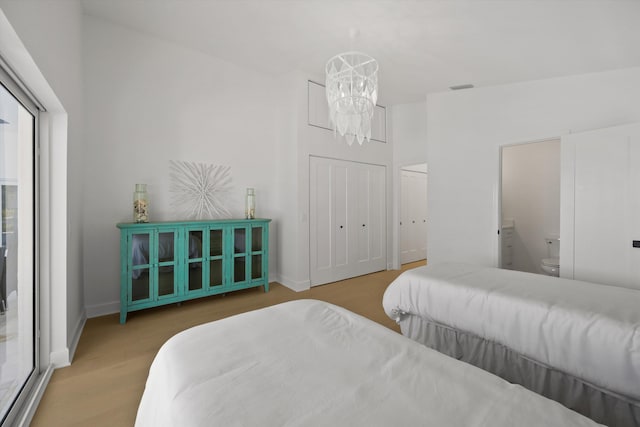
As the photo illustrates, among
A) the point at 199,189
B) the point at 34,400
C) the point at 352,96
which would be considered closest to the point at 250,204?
the point at 199,189

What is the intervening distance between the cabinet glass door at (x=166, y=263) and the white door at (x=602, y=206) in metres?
4.25

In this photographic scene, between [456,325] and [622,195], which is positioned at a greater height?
[622,195]

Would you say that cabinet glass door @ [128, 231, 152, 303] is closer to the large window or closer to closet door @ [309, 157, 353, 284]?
the large window

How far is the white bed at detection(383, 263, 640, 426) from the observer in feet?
4.43

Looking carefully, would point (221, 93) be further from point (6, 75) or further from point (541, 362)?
point (541, 362)

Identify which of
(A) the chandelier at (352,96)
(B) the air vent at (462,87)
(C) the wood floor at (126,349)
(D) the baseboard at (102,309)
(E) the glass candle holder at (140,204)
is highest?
(B) the air vent at (462,87)

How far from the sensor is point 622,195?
2.77 meters

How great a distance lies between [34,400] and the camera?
5.46 feet

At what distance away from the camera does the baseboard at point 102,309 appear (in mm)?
2948

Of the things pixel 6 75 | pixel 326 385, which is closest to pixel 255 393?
pixel 326 385

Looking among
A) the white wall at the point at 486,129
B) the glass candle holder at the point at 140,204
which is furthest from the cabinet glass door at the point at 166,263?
the white wall at the point at 486,129

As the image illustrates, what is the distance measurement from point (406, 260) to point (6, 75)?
569 centimetres

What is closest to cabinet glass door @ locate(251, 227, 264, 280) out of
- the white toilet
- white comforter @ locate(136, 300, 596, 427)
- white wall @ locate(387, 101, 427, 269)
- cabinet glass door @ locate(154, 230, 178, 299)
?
cabinet glass door @ locate(154, 230, 178, 299)

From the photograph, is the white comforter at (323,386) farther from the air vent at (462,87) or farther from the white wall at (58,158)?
the air vent at (462,87)
